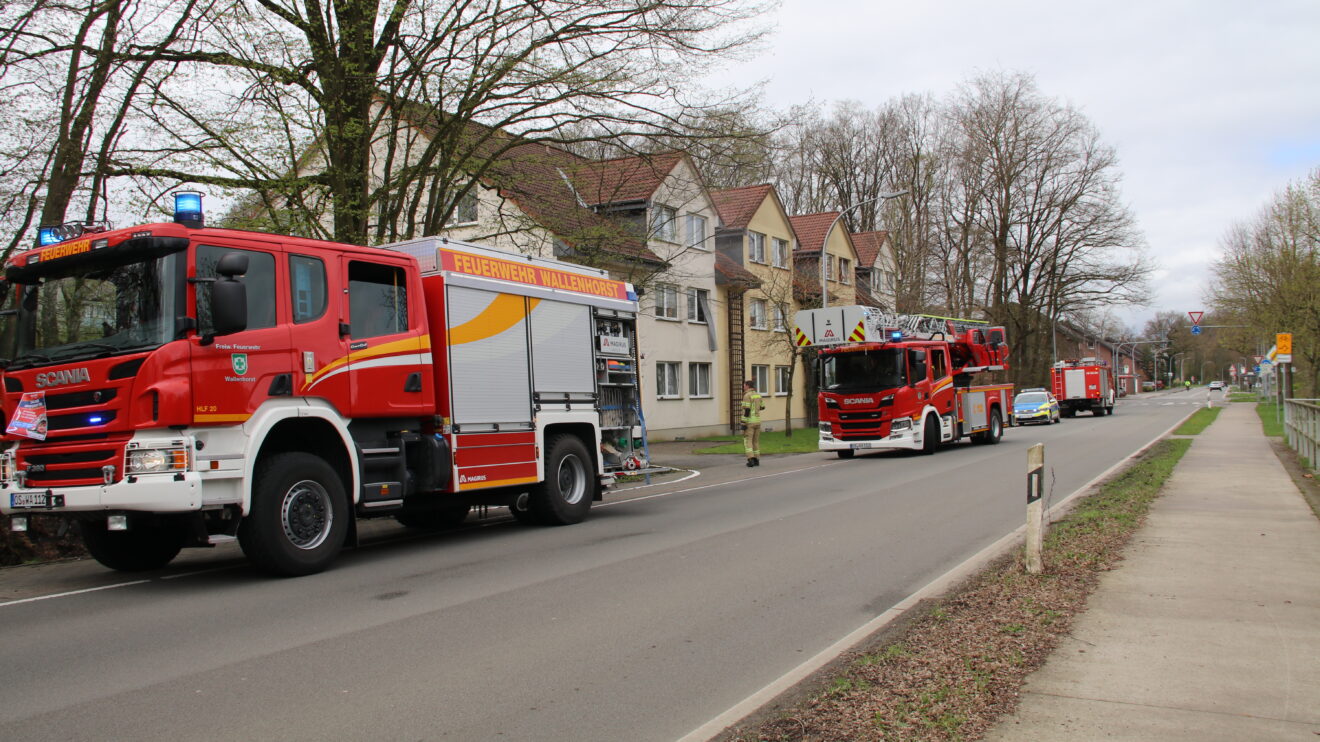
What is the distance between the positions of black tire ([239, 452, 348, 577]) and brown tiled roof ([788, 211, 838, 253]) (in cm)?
4084

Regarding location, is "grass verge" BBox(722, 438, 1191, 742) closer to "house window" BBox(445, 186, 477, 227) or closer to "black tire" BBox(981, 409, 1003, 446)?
"house window" BBox(445, 186, 477, 227)

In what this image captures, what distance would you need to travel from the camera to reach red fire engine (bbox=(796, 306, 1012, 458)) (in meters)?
23.3

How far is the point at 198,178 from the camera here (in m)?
14.1

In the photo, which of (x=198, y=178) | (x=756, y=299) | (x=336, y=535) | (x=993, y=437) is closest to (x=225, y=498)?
(x=336, y=535)

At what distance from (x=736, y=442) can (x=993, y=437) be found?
819cm

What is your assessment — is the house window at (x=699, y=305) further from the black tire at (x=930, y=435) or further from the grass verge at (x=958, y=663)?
the grass verge at (x=958, y=663)

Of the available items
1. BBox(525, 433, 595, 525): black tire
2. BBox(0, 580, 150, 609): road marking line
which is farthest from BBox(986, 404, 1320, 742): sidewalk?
BBox(0, 580, 150, 609): road marking line

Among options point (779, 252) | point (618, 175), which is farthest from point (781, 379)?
point (618, 175)

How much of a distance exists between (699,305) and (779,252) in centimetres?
829

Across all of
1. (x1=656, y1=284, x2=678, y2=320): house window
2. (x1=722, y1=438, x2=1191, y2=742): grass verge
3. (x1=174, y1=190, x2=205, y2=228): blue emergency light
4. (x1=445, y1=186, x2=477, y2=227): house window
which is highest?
(x1=445, y1=186, x2=477, y2=227): house window

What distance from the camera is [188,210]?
8453 mm

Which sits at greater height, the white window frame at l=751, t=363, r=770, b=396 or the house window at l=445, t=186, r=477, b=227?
the house window at l=445, t=186, r=477, b=227

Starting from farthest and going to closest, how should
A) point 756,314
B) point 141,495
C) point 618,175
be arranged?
point 756,314
point 618,175
point 141,495

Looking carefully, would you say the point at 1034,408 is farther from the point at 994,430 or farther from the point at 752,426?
the point at 752,426
